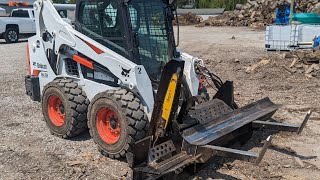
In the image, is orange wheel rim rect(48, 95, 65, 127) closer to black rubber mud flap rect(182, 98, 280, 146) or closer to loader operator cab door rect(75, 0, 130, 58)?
loader operator cab door rect(75, 0, 130, 58)

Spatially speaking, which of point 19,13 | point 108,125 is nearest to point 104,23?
point 108,125

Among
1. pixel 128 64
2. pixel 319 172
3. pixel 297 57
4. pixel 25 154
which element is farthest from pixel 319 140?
pixel 297 57

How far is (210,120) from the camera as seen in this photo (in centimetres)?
504

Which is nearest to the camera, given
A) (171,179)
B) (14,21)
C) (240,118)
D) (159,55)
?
(171,179)

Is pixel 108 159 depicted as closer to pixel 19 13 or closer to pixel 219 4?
pixel 19 13

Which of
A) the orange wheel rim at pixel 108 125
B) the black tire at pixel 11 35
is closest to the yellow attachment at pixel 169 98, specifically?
the orange wheel rim at pixel 108 125

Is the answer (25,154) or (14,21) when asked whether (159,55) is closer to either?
(25,154)

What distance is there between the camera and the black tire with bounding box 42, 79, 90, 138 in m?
5.61

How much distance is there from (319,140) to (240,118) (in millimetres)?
1465

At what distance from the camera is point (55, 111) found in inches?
242

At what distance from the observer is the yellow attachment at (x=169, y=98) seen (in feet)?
14.2

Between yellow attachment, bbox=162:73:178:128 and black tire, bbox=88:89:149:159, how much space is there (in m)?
0.50

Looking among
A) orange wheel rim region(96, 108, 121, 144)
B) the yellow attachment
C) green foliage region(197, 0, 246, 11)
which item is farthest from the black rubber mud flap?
green foliage region(197, 0, 246, 11)

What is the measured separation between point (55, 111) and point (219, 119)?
2.69 metres
